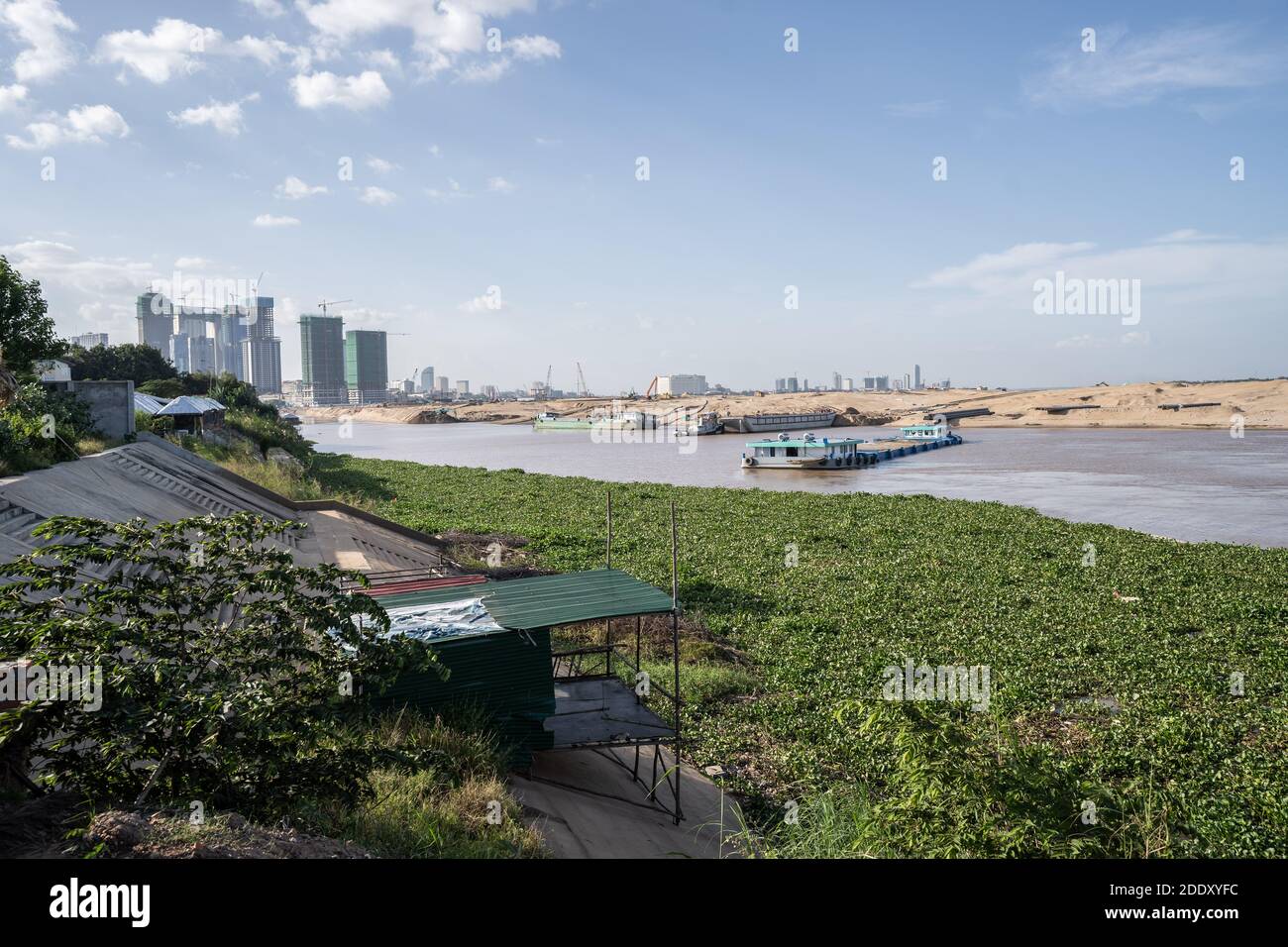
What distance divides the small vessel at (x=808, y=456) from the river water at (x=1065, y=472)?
4.70ft

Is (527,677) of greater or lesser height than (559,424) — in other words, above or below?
below

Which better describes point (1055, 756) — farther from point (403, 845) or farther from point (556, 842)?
point (403, 845)

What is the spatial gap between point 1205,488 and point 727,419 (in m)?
78.8

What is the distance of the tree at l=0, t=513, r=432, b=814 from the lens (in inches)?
196

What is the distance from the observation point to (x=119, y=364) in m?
66.4

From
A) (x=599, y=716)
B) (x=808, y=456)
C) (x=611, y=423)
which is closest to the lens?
(x=599, y=716)

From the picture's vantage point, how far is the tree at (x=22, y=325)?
25.6 meters

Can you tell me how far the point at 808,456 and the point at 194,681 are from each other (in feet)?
186

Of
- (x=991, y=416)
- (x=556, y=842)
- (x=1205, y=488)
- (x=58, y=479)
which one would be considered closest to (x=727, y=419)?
(x=991, y=416)

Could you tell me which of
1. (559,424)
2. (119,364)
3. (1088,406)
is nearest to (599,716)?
(119,364)
